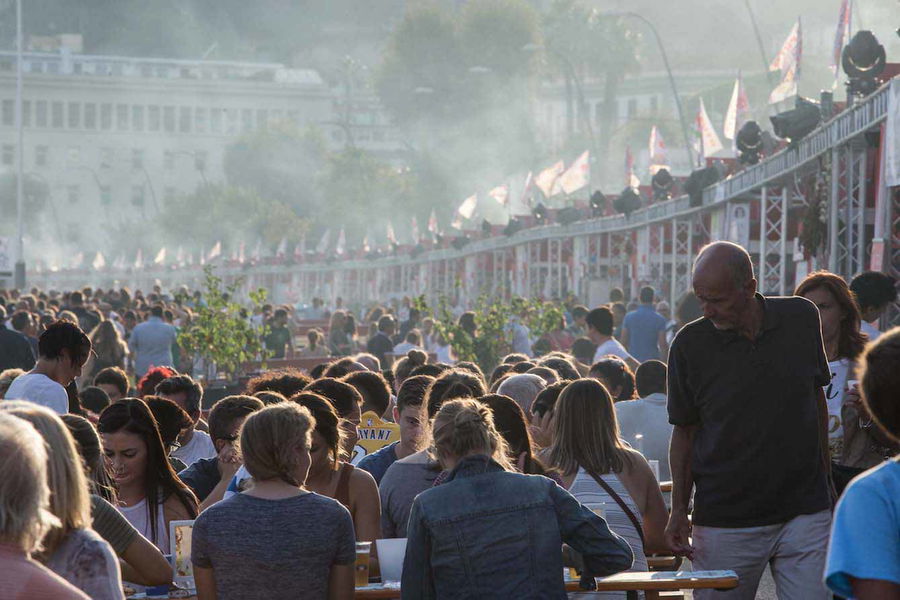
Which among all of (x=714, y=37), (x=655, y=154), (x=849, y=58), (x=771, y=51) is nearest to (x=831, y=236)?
(x=849, y=58)

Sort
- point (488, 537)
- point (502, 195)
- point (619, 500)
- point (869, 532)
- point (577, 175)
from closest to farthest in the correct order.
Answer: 1. point (869, 532)
2. point (488, 537)
3. point (619, 500)
4. point (577, 175)
5. point (502, 195)

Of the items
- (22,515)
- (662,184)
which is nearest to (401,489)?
(22,515)

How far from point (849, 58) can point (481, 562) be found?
9137 millimetres

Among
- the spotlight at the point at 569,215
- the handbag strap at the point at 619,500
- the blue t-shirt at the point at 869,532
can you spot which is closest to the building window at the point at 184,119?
the spotlight at the point at 569,215

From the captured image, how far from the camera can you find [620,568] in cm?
473

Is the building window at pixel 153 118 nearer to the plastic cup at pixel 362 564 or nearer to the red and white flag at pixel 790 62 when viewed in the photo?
the red and white flag at pixel 790 62

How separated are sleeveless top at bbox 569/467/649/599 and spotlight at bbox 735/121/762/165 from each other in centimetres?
1390

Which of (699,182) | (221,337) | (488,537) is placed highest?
(699,182)

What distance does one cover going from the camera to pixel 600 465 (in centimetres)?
609

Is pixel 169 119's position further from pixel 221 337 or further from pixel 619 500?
pixel 619 500

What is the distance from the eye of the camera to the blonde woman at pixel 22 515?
3189mm

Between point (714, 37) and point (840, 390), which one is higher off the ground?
point (714, 37)

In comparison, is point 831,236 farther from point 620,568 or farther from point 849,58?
point 620,568

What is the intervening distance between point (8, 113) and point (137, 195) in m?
14.4
